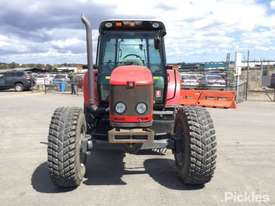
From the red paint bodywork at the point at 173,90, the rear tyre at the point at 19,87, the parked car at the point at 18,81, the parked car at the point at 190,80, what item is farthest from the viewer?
the rear tyre at the point at 19,87

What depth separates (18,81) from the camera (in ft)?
127

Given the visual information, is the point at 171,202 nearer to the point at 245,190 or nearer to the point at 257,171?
the point at 245,190

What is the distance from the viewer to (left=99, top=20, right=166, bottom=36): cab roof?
27.7 ft

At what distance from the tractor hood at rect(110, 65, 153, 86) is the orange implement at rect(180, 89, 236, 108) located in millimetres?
15507

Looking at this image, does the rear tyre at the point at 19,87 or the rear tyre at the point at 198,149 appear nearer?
the rear tyre at the point at 198,149

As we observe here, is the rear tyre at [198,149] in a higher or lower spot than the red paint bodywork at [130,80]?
lower

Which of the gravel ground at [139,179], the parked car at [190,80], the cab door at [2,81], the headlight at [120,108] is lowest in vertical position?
the cab door at [2,81]

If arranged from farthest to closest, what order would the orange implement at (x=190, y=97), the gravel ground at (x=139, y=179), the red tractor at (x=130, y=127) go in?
the orange implement at (x=190, y=97) < the red tractor at (x=130, y=127) < the gravel ground at (x=139, y=179)

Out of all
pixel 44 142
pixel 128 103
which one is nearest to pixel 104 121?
pixel 128 103

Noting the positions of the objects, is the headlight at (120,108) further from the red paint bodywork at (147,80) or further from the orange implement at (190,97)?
the orange implement at (190,97)

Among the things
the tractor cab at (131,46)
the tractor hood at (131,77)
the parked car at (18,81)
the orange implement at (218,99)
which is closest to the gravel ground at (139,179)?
the tractor hood at (131,77)

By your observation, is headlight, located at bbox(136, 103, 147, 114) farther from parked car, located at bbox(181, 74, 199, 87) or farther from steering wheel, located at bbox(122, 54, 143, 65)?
parked car, located at bbox(181, 74, 199, 87)

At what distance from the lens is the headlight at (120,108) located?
6910mm

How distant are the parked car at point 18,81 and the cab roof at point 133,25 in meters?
31.0
